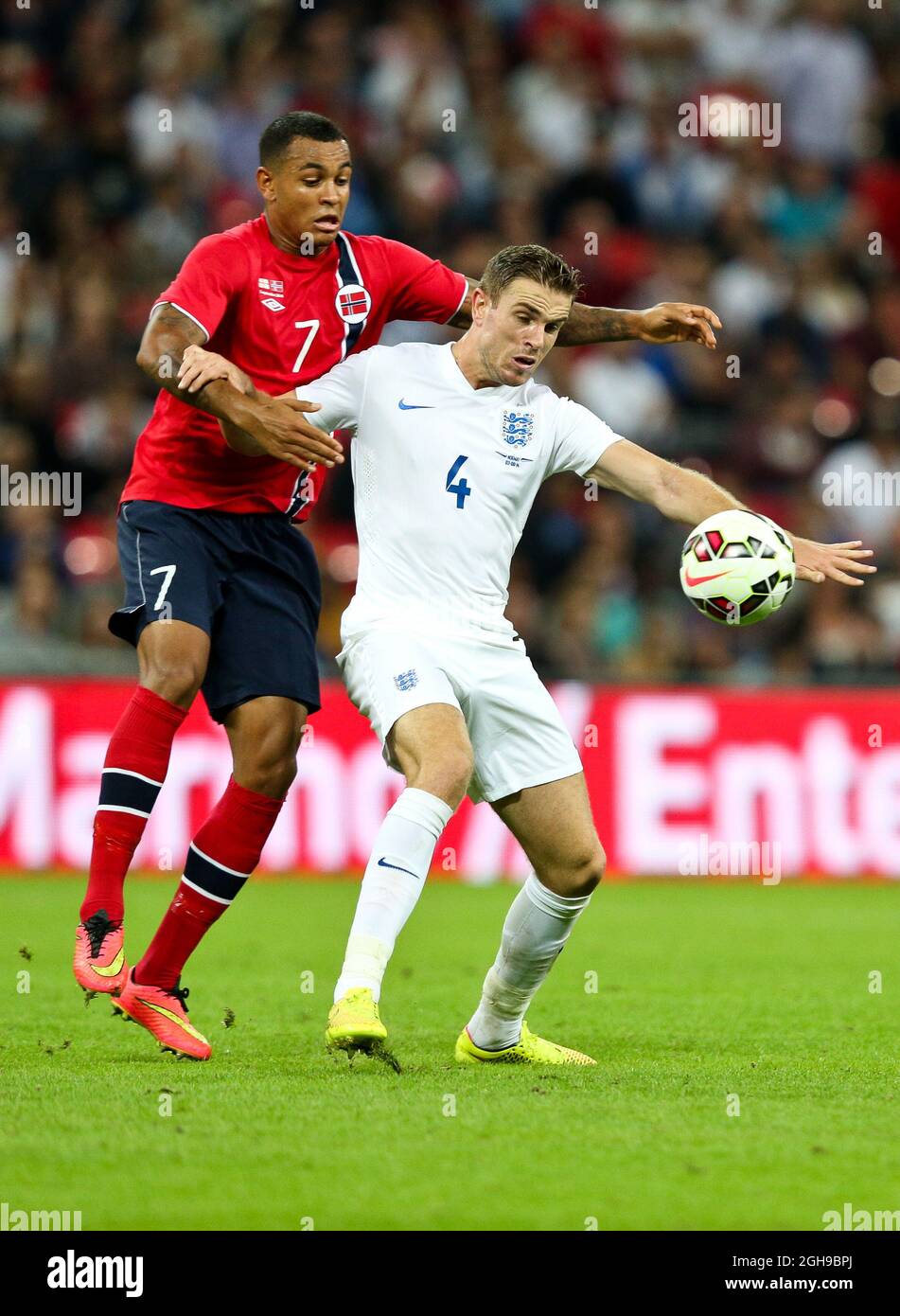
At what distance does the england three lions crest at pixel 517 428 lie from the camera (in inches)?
230

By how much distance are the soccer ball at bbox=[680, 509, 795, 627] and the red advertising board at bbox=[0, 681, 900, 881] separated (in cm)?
615

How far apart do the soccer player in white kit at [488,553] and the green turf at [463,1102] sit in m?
0.58

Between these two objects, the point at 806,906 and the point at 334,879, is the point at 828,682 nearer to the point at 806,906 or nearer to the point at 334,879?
the point at 806,906

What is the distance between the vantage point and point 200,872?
6.01m

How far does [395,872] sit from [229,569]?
Answer: 1286 mm

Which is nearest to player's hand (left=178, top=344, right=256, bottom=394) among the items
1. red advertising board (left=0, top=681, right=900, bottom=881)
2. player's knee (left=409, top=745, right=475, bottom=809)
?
player's knee (left=409, top=745, right=475, bottom=809)

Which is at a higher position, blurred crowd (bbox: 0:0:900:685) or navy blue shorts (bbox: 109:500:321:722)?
blurred crowd (bbox: 0:0:900:685)

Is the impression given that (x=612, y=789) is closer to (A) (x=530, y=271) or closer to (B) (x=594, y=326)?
(B) (x=594, y=326)

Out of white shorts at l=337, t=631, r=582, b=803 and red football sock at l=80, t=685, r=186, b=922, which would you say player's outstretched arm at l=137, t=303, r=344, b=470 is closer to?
white shorts at l=337, t=631, r=582, b=803

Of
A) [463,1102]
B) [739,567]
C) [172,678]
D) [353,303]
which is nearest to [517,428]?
[353,303]

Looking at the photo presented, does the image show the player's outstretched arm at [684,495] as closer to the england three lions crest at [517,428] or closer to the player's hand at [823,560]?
the player's hand at [823,560]

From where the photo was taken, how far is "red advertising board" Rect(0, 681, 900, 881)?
11859 millimetres

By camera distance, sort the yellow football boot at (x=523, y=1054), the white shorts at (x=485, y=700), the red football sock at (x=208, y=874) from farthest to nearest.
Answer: the red football sock at (x=208, y=874) < the yellow football boot at (x=523, y=1054) < the white shorts at (x=485, y=700)

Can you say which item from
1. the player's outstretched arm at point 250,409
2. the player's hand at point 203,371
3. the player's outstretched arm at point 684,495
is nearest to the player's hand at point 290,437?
the player's outstretched arm at point 250,409
